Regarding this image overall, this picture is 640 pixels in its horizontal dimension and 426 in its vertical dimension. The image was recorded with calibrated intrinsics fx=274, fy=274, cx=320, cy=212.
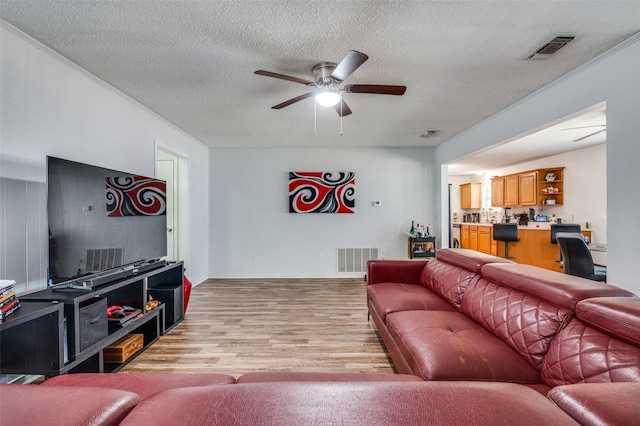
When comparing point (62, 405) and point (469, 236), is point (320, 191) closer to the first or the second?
point (62, 405)

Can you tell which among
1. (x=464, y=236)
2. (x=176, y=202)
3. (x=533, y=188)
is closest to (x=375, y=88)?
(x=176, y=202)

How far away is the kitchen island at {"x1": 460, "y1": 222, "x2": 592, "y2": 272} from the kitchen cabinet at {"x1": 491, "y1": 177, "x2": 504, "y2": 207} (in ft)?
2.57

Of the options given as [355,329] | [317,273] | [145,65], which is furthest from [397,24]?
[317,273]

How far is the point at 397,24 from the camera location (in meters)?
1.79

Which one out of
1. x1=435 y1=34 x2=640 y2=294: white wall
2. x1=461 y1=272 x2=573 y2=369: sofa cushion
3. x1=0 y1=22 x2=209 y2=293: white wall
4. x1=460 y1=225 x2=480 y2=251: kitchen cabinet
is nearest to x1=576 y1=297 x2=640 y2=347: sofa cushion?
x1=461 y1=272 x2=573 y2=369: sofa cushion

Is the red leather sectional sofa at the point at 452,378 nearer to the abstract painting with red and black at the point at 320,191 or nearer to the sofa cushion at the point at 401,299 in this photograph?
the sofa cushion at the point at 401,299

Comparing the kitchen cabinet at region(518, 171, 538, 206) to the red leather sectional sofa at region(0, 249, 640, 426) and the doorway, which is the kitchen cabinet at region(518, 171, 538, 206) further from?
the doorway

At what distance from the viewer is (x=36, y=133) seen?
198 centimetres

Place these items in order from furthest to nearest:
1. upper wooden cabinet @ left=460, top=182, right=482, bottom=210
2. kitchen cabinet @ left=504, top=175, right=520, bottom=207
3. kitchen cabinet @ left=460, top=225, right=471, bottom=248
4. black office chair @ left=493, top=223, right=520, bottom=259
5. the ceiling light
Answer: upper wooden cabinet @ left=460, top=182, right=482, bottom=210 → kitchen cabinet @ left=460, top=225, right=471, bottom=248 → kitchen cabinet @ left=504, top=175, right=520, bottom=207 → black office chair @ left=493, top=223, right=520, bottom=259 → the ceiling light

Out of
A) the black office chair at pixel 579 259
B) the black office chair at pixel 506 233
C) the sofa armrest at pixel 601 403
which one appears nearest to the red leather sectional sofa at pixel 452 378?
the sofa armrest at pixel 601 403

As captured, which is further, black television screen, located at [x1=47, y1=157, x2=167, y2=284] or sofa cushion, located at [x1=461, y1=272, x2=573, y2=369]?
black television screen, located at [x1=47, y1=157, x2=167, y2=284]

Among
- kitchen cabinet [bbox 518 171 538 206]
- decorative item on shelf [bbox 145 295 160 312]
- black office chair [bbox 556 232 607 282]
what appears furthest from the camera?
kitchen cabinet [bbox 518 171 538 206]

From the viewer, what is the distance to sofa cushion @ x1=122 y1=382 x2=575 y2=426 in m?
0.54

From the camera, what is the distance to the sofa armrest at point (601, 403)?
0.55 meters
